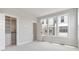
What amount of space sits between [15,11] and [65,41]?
3.81m

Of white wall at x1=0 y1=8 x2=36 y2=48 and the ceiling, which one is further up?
the ceiling

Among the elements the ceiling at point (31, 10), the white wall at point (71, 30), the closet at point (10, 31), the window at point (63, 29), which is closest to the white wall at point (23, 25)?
the ceiling at point (31, 10)

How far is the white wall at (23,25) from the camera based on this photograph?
4.71 m

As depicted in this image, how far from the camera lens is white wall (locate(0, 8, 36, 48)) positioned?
185 inches

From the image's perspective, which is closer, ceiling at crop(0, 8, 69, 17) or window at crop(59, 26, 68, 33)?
ceiling at crop(0, 8, 69, 17)

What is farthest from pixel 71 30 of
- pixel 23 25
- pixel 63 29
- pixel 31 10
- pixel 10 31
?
pixel 10 31

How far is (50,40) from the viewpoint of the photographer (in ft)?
19.3

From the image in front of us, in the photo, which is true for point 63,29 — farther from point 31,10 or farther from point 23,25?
point 23,25

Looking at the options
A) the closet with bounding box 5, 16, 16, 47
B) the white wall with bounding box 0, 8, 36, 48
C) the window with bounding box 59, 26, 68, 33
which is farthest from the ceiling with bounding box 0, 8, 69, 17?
the window with bounding box 59, 26, 68, 33

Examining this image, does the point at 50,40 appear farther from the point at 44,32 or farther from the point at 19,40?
the point at 19,40

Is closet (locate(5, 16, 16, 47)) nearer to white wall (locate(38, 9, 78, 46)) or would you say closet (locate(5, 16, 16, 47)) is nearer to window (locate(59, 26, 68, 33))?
white wall (locate(38, 9, 78, 46))

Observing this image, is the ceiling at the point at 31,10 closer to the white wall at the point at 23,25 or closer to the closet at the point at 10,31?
the white wall at the point at 23,25

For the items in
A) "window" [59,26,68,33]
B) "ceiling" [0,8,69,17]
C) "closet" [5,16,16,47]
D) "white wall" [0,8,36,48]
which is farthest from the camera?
"window" [59,26,68,33]
